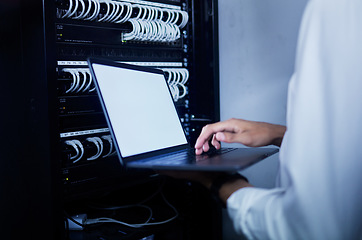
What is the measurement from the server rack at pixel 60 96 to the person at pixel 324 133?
0.63m

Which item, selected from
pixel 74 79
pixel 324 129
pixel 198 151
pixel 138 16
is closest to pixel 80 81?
pixel 74 79

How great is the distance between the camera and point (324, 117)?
69 centimetres

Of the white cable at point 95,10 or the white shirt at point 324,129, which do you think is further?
the white cable at point 95,10

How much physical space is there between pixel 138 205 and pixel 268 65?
83cm

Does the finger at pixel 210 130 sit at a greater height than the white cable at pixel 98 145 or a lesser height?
greater

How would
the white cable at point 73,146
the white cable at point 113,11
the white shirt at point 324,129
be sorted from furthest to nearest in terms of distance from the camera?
the white cable at point 113,11 < the white cable at point 73,146 < the white shirt at point 324,129

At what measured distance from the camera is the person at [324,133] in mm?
683

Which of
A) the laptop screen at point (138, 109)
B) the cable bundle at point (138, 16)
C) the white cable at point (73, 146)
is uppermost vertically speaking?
the cable bundle at point (138, 16)

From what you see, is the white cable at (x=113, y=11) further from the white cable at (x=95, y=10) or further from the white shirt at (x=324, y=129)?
the white shirt at (x=324, y=129)

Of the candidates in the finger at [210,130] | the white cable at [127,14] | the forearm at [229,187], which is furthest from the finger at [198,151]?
the white cable at [127,14]

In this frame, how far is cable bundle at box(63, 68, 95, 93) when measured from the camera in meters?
1.13

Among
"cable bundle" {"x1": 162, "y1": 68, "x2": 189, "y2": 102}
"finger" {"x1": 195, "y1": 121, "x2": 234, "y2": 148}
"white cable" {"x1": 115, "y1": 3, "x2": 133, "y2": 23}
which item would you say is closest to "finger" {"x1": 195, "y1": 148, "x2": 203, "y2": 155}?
"finger" {"x1": 195, "y1": 121, "x2": 234, "y2": 148}

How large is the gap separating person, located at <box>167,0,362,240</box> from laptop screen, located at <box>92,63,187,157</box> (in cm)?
47

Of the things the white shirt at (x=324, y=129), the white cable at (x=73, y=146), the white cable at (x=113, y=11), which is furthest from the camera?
the white cable at (x=113, y=11)
